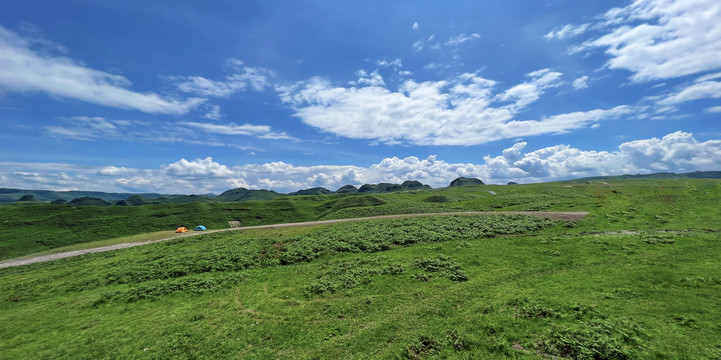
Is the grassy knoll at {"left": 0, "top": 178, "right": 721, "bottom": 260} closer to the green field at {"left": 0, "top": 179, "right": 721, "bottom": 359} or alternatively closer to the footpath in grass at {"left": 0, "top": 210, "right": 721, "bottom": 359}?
the green field at {"left": 0, "top": 179, "right": 721, "bottom": 359}

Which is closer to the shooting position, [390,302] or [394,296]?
[390,302]

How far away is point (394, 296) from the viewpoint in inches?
736

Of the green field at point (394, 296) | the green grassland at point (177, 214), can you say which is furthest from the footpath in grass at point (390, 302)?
the green grassland at point (177, 214)

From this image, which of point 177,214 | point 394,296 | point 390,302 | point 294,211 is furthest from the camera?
point 294,211

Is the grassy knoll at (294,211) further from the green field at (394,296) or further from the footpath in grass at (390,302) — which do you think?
the footpath in grass at (390,302)

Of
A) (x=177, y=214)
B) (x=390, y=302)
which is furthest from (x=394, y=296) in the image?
(x=177, y=214)

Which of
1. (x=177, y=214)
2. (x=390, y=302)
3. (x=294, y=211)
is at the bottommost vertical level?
(x=390, y=302)

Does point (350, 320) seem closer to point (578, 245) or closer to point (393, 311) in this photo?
point (393, 311)

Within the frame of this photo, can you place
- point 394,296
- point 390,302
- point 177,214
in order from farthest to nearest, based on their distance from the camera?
point 177,214 → point 394,296 → point 390,302

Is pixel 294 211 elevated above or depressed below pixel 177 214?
below

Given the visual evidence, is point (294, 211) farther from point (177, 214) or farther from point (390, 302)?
point (390, 302)

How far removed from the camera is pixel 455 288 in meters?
19.2

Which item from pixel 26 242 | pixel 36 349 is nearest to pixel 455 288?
pixel 36 349

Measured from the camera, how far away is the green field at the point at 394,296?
1311cm
